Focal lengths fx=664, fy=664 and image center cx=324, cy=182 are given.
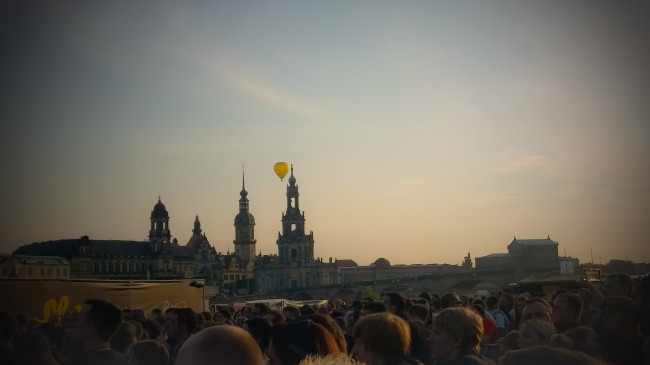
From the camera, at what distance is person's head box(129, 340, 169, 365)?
17.8ft

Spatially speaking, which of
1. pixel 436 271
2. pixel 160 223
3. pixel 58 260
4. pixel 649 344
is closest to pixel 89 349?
pixel 649 344

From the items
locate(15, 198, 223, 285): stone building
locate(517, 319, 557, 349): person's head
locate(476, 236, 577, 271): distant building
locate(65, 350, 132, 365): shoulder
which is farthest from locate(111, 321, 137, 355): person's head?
locate(476, 236, 577, 271): distant building

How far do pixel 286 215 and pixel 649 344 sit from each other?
407ft

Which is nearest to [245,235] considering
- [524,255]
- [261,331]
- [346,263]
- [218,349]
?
[346,263]

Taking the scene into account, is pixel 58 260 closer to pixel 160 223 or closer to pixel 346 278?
pixel 160 223

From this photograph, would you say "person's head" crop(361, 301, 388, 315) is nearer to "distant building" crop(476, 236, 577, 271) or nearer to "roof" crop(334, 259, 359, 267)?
"distant building" crop(476, 236, 577, 271)

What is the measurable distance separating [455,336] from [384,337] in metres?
0.63

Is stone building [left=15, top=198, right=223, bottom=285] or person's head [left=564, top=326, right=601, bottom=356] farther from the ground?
stone building [left=15, top=198, right=223, bottom=285]

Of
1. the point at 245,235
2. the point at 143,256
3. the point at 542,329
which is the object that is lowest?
the point at 542,329

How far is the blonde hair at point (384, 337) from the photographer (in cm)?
429

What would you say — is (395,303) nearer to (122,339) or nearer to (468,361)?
(122,339)

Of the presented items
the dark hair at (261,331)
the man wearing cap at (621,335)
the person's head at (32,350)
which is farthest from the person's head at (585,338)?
the person's head at (32,350)

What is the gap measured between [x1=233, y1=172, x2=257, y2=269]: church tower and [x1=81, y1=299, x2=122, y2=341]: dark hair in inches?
4964

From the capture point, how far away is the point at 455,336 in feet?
15.2
